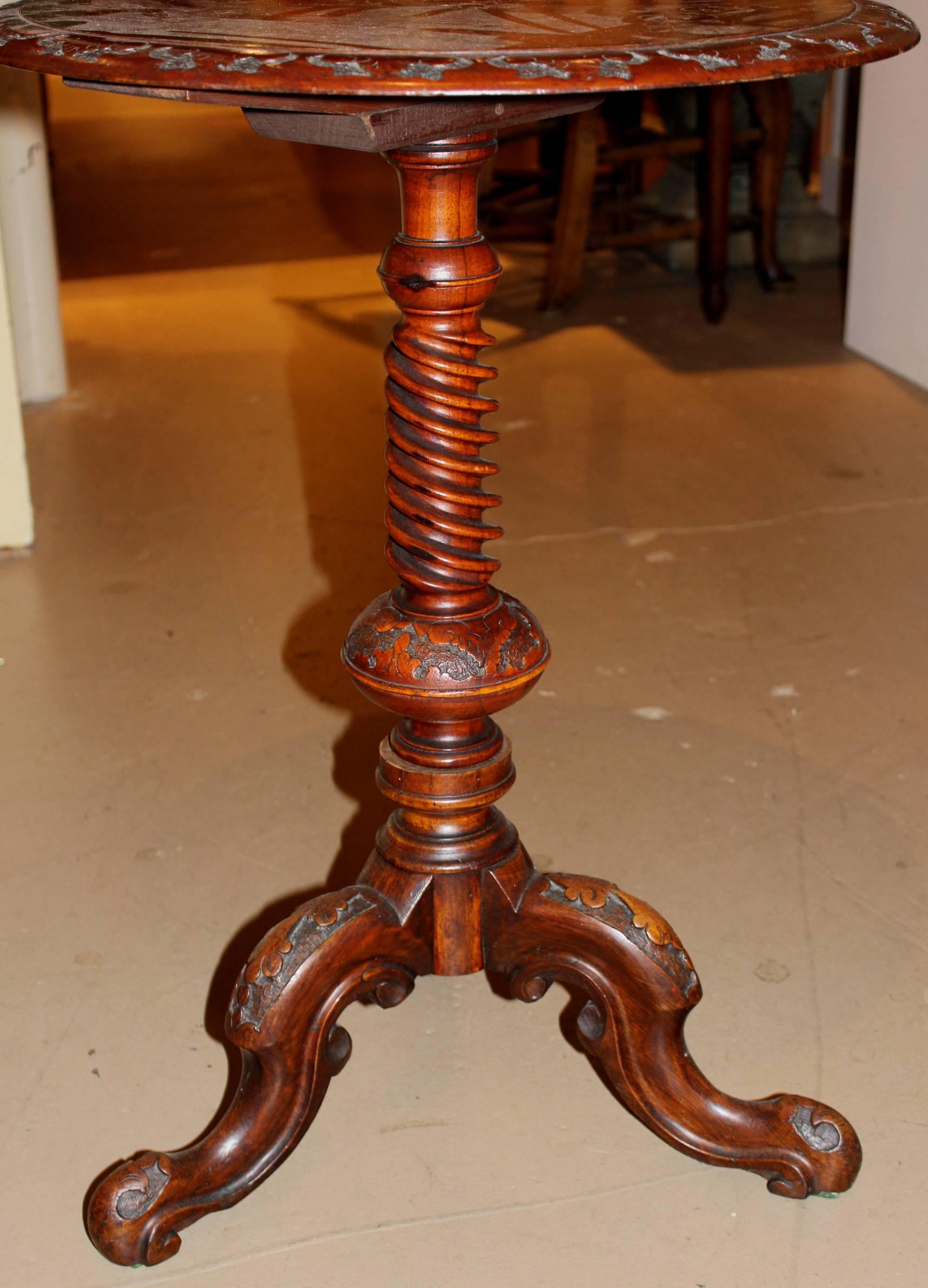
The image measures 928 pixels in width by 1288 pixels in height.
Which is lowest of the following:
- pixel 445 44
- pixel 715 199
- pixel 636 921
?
pixel 636 921

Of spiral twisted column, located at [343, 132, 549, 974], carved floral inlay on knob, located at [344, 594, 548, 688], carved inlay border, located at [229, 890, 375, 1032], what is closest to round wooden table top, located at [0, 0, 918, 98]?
spiral twisted column, located at [343, 132, 549, 974]

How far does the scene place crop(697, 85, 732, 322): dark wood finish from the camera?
3.54 m

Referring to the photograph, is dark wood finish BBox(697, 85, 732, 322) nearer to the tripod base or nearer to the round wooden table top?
the round wooden table top

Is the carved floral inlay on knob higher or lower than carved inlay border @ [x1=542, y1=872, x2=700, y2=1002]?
higher

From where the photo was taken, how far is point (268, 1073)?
1195mm

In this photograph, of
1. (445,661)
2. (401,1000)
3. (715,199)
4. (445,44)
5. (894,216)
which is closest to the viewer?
(445,44)

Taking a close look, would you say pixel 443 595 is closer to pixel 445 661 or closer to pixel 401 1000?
pixel 445 661

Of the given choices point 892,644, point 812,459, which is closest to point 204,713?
point 892,644

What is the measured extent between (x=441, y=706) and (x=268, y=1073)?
13.3 inches

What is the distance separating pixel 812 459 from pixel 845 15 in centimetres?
177

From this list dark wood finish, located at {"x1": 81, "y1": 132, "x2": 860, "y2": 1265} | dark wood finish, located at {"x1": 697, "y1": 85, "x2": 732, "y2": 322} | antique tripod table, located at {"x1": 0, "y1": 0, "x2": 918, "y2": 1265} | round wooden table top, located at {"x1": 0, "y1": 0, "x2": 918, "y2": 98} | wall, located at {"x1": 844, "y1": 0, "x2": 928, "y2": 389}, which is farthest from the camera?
dark wood finish, located at {"x1": 697, "y1": 85, "x2": 732, "y2": 322}

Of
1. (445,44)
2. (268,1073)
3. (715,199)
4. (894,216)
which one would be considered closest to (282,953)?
(268,1073)

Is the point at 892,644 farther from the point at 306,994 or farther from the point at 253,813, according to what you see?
the point at 306,994

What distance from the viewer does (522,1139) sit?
129 cm
